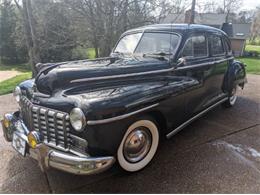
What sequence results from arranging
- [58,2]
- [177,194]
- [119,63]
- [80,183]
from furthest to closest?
[58,2]
[119,63]
[80,183]
[177,194]

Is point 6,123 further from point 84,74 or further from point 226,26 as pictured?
point 226,26

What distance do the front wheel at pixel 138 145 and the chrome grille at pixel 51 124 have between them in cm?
64

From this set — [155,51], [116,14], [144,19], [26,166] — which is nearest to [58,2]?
[116,14]

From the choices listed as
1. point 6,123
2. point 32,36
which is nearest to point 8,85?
point 32,36

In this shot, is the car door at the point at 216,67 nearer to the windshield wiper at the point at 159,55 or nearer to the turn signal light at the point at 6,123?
the windshield wiper at the point at 159,55

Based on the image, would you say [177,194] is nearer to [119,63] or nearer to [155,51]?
[119,63]

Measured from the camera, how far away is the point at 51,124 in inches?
106

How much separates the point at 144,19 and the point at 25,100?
36.3 ft

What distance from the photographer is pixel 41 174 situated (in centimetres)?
307

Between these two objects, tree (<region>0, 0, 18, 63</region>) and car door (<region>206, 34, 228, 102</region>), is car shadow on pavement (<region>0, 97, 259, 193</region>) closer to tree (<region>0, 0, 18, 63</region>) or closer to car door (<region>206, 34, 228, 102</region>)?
car door (<region>206, 34, 228, 102</region>)

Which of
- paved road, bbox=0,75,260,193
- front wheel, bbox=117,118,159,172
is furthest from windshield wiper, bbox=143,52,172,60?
paved road, bbox=0,75,260,193

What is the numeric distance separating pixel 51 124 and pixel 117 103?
2.56 ft

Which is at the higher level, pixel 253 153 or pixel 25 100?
pixel 25 100

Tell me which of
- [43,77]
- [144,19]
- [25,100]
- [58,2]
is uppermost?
[58,2]
